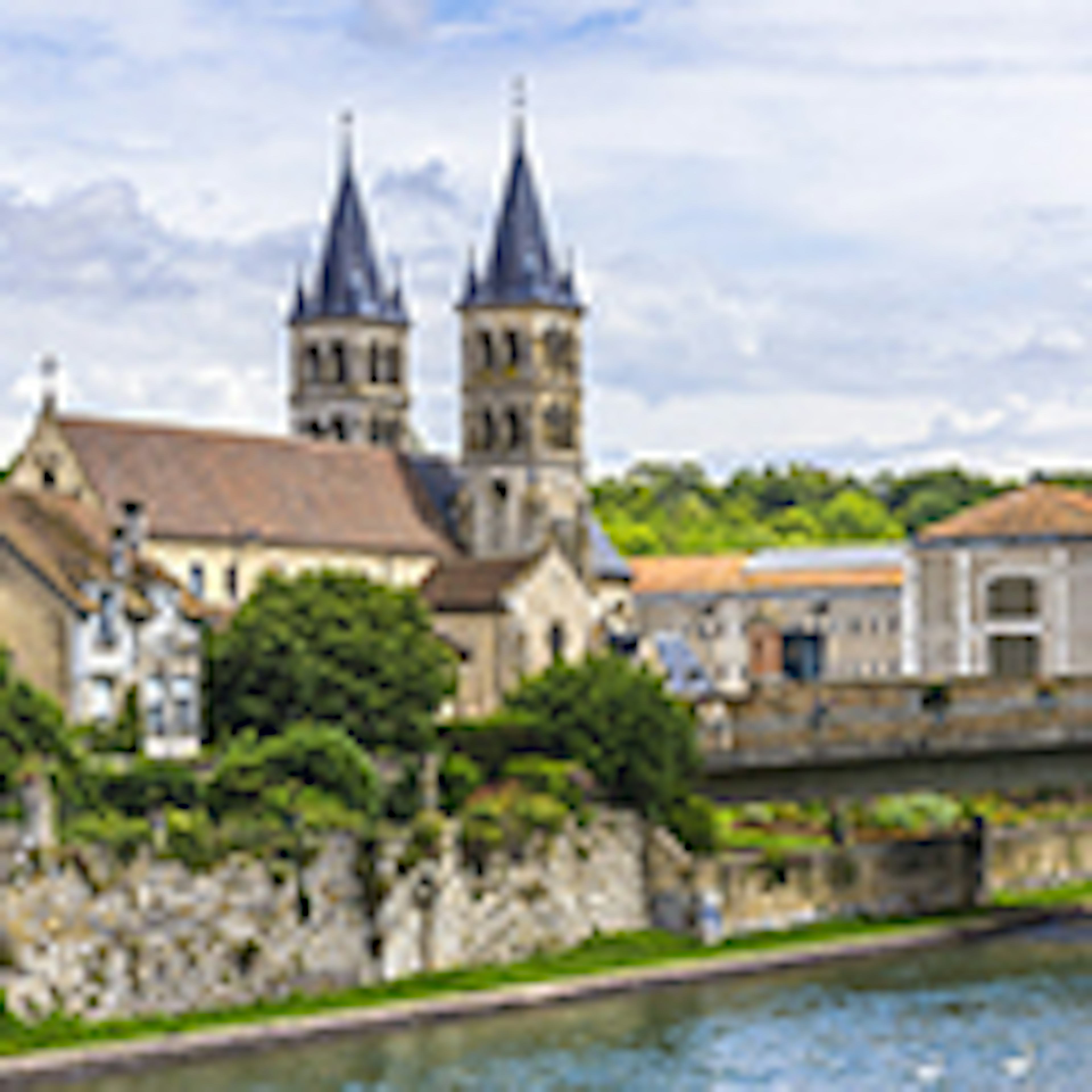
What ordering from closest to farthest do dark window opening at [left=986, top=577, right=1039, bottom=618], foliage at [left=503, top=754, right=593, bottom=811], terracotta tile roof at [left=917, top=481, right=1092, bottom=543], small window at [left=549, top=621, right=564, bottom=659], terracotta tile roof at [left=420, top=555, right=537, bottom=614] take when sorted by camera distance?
foliage at [left=503, top=754, right=593, bottom=811], terracotta tile roof at [left=917, top=481, right=1092, bottom=543], dark window opening at [left=986, top=577, right=1039, bottom=618], terracotta tile roof at [left=420, top=555, right=537, bottom=614], small window at [left=549, top=621, right=564, bottom=659]

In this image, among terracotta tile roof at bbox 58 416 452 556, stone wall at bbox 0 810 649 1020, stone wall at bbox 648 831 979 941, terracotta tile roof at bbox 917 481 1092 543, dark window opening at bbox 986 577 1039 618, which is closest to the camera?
stone wall at bbox 0 810 649 1020

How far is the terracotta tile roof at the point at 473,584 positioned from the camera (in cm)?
11362

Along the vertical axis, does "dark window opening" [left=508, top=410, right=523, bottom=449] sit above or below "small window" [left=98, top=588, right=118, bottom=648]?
above

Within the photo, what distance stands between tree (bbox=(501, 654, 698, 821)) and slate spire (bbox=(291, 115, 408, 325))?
190ft

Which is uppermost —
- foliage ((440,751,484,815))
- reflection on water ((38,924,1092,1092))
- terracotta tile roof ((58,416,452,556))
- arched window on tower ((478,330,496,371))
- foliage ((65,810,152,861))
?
arched window on tower ((478,330,496,371))

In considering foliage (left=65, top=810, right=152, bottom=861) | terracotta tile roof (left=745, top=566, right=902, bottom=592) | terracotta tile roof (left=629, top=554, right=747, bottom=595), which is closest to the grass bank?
foliage (left=65, top=810, right=152, bottom=861)

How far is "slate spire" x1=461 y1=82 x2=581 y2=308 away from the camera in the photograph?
12706cm

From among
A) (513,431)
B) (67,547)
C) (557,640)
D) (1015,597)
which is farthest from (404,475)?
(67,547)

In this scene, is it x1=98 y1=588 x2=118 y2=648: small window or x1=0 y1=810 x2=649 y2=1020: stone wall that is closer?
x1=0 y1=810 x2=649 y2=1020: stone wall

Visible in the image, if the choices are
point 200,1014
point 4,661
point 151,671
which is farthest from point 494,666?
point 200,1014

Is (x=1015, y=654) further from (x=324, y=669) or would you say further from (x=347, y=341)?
(x=347, y=341)

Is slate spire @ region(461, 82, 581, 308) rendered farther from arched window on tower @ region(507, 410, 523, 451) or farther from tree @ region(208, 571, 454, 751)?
tree @ region(208, 571, 454, 751)

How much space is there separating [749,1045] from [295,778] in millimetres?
15305

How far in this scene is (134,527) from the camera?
293ft
